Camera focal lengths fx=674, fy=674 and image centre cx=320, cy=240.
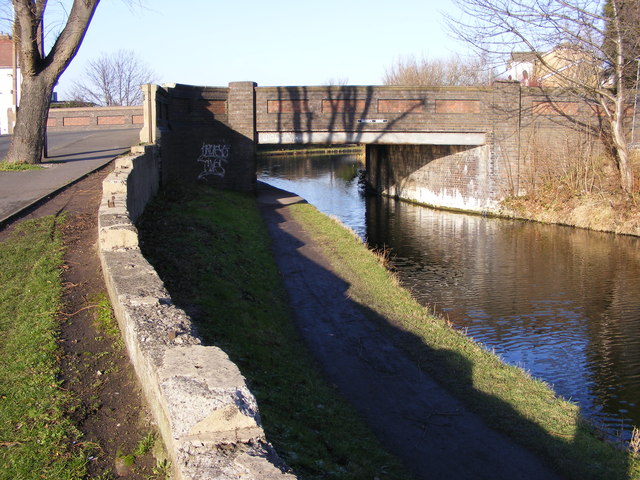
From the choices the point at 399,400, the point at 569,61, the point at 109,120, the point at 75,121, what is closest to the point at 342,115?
the point at 569,61

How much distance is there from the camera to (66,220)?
36.9 feet

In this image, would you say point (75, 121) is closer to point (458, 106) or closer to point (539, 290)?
point (458, 106)

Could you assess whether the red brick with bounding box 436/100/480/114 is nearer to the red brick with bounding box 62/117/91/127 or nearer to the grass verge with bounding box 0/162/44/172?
the grass verge with bounding box 0/162/44/172

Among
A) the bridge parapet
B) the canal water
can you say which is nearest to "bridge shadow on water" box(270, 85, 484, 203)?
the bridge parapet

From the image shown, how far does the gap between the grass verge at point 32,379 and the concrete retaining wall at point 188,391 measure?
63 centimetres

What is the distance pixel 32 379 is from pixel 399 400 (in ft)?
16.8

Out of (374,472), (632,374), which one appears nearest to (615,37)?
(632,374)

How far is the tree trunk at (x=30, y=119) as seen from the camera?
57.7 feet

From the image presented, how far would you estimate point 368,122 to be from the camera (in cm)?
2742

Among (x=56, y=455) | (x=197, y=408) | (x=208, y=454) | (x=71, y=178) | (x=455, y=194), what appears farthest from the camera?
(x=455, y=194)

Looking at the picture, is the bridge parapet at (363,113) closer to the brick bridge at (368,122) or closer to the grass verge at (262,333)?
the brick bridge at (368,122)

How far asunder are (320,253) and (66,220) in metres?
7.60

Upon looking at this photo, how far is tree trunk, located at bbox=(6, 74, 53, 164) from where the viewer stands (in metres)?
17.6

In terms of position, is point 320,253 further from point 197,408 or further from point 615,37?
point 615,37
